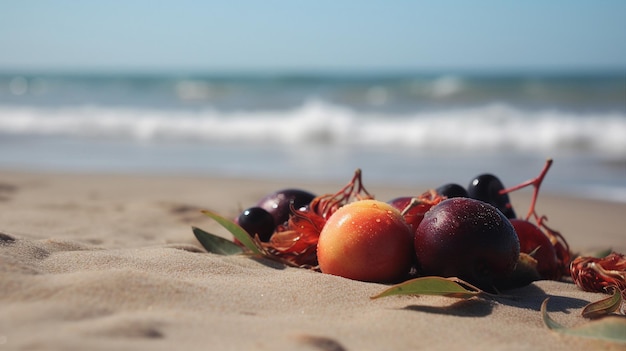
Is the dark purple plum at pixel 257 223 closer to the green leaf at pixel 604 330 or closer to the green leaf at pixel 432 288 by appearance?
the green leaf at pixel 432 288

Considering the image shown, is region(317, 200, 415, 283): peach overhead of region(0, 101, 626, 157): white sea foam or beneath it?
overhead

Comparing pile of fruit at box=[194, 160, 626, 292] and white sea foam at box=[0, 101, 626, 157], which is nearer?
pile of fruit at box=[194, 160, 626, 292]

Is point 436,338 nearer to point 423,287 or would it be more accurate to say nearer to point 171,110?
point 423,287

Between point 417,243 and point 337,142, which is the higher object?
point 417,243

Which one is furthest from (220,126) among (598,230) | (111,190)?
(598,230)

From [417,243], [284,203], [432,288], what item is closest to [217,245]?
[284,203]

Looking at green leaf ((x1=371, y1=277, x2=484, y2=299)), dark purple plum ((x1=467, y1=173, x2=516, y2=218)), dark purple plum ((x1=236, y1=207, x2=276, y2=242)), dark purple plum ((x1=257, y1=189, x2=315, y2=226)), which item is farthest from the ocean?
green leaf ((x1=371, y1=277, x2=484, y2=299))

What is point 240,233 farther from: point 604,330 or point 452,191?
point 604,330

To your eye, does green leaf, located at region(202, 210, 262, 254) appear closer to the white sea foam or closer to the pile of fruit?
the pile of fruit
